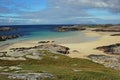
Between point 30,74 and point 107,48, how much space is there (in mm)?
55516

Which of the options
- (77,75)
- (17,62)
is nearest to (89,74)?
(77,75)

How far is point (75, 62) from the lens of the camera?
166 ft

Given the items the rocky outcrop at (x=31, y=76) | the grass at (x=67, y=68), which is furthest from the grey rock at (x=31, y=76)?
the grass at (x=67, y=68)

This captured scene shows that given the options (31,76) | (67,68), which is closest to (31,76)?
(31,76)

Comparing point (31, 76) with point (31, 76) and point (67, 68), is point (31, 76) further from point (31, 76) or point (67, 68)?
point (67, 68)

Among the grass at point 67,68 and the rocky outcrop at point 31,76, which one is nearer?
the rocky outcrop at point 31,76

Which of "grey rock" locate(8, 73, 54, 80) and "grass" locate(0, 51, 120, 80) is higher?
"grey rock" locate(8, 73, 54, 80)

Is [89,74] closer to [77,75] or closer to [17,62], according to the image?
[77,75]

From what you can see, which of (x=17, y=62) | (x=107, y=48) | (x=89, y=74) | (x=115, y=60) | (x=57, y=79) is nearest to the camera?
(x=57, y=79)

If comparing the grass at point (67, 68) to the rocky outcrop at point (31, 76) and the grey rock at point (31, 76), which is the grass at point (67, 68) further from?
the grey rock at point (31, 76)

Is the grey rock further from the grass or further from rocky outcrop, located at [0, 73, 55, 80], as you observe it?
the grass

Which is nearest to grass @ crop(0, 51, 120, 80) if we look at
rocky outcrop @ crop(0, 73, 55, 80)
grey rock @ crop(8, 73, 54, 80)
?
rocky outcrop @ crop(0, 73, 55, 80)

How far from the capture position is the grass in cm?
3209

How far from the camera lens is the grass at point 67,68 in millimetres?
32094
